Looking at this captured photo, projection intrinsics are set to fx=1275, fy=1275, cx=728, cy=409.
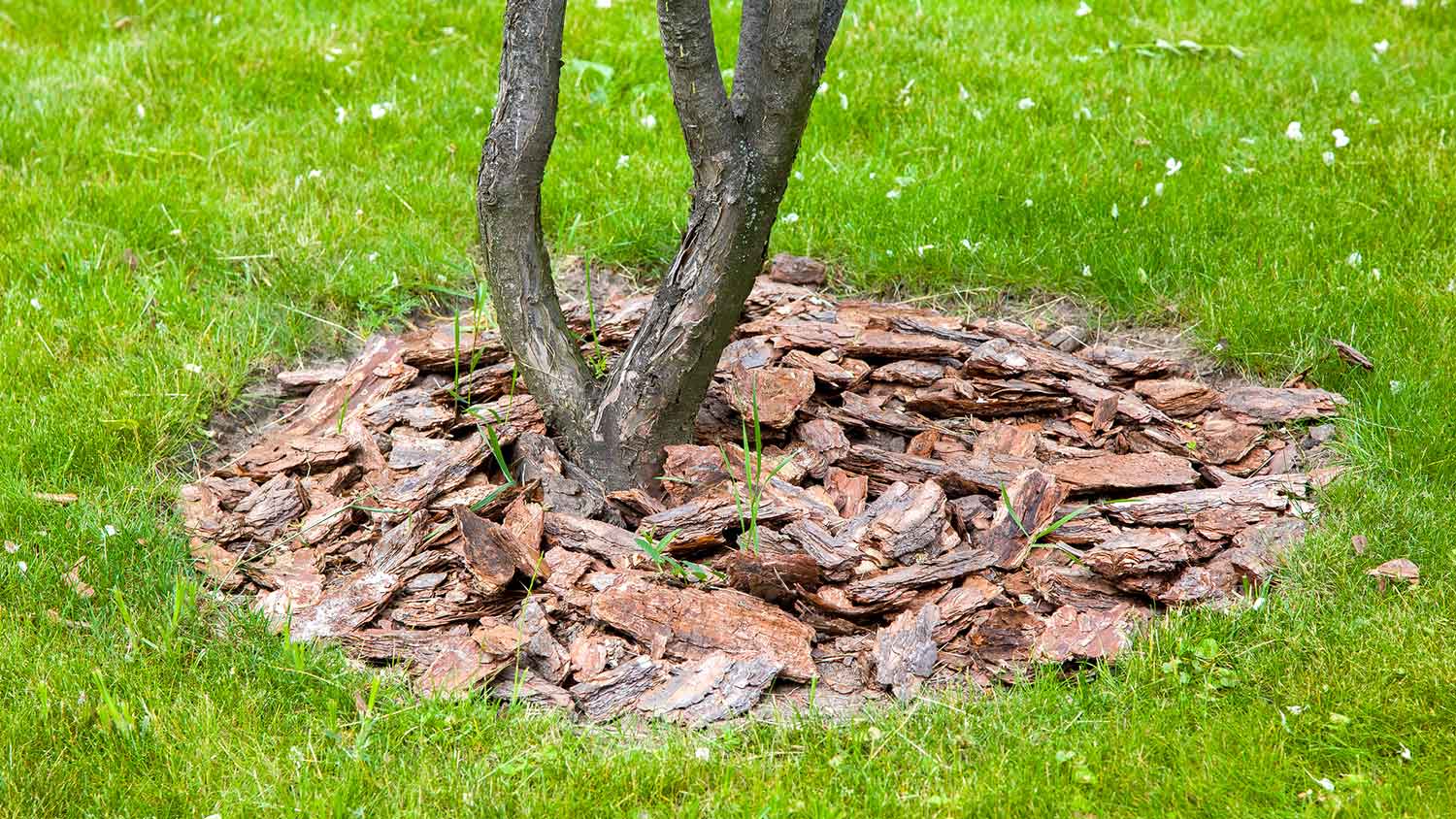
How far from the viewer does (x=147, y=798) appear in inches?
120

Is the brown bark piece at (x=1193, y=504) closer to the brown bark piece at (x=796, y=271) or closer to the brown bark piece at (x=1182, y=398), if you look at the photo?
the brown bark piece at (x=1182, y=398)

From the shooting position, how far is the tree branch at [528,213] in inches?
146

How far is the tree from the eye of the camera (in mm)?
3572

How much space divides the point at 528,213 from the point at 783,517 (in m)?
1.20

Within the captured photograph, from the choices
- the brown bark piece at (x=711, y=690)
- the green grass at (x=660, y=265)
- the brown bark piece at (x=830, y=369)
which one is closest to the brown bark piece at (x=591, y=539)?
the brown bark piece at (x=711, y=690)

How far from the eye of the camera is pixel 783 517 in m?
3.86

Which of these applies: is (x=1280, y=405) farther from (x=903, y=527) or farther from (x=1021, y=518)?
(x=903, y=527)

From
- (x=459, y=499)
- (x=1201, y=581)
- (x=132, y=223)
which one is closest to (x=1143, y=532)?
(x=1201, y=581)

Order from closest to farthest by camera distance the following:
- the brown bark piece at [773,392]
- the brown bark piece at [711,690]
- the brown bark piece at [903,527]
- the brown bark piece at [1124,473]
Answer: the brown bark piece at [711,690]
the brown bark piece at [903,527]
the brown bark piece at [1124,473]
the brown bark piece at [773,392]

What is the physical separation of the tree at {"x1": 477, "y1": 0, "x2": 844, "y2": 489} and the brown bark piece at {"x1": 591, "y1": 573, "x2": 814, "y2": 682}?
1.79 ft

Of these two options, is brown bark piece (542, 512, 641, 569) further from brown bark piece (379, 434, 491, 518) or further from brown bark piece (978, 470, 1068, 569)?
brown bark piece (978, 470, 1068, 569)

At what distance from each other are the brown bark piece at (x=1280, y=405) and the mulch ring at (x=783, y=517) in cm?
1

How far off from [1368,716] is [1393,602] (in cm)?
49

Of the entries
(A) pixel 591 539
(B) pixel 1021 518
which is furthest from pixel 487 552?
(B) pixel 1021 518
